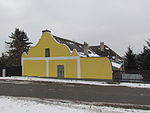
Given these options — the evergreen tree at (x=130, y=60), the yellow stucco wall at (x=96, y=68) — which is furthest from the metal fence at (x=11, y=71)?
the evergreen tree at (x=130, y=60)

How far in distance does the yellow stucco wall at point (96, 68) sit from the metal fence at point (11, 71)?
10822mm

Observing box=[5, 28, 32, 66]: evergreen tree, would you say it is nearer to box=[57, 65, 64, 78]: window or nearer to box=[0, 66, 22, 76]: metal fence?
box=[0, 66, 22, 76]: metal fence

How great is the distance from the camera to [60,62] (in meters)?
29.9

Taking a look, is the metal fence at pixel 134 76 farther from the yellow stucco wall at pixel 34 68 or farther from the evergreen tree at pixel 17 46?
the evergreen tree at pixel 17 46

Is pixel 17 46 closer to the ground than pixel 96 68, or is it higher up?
higher up

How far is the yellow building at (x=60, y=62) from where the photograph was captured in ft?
89.4

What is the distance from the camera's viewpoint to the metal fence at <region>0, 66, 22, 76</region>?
33.3 metres

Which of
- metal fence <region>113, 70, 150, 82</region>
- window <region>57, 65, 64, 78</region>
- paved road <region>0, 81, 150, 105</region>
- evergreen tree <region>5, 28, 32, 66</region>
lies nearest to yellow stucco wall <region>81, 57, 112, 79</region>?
metal fence <region>113, 70, 150, 82</region>

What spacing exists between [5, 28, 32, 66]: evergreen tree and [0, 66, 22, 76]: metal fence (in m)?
20.5

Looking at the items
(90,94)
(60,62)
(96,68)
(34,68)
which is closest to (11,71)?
(34,68)

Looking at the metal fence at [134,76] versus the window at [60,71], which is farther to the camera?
the window at [60,71]

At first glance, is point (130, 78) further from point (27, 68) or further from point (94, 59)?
point (27, 68)

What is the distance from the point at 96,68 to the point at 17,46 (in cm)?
3380

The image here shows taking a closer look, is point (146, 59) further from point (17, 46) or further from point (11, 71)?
point (17, 46)
